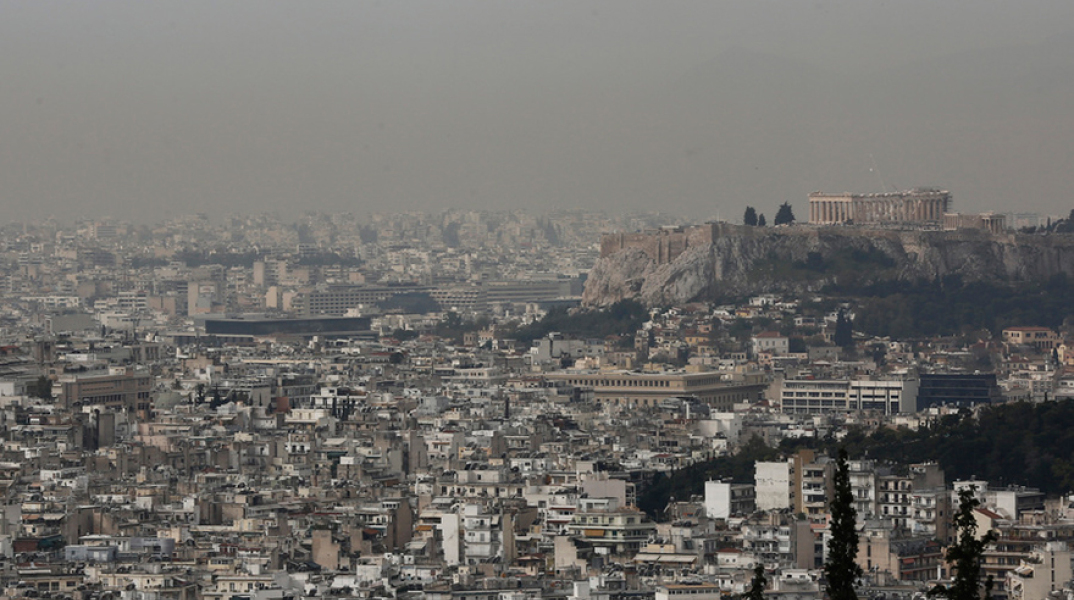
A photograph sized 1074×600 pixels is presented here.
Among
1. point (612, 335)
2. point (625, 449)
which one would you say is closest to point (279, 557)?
point (625, 449)

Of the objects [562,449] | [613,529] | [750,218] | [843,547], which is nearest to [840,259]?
[750,218]

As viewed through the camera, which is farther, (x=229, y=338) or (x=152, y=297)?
(x=152, y=297)

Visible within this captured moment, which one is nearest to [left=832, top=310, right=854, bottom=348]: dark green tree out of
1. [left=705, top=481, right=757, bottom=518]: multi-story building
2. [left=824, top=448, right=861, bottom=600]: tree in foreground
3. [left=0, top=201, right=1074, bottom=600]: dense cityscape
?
[left=0, top=201, right=1074, bottom=600]: dense cityscape

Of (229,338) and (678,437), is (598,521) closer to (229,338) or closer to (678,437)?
(678,437)

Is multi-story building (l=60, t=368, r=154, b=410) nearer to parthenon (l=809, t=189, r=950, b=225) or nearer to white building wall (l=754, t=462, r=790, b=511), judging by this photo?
white building wall (l=754, t=462, r=790, b=511)

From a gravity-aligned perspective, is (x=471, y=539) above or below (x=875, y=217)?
below

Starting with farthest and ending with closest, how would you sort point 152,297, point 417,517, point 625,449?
1. point 152,297
2. point 625,449
3. point 417,517
